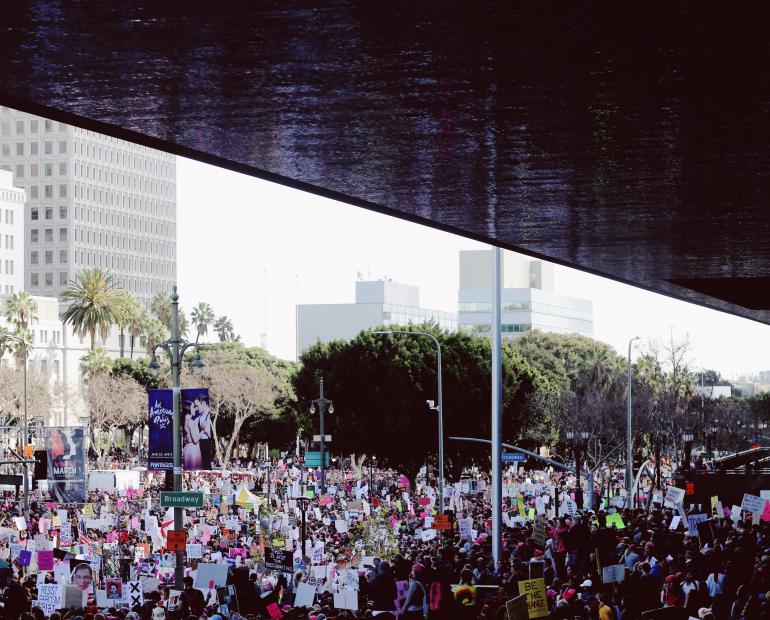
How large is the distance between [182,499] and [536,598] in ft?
35.6

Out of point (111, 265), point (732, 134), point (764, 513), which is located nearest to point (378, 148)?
point (732, 134)

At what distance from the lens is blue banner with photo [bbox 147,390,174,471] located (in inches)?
1042

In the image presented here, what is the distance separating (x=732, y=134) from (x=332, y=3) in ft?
18.6

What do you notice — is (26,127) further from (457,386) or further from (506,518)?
Answer: (506,518)

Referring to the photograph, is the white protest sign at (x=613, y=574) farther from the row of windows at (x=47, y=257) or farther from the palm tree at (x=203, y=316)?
the row of windows at (x=47, y=257)

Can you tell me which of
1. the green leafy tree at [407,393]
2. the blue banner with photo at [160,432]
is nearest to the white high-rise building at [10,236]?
the green leafy tree at [407,393]

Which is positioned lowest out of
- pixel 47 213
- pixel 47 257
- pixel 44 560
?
pixel 44 560

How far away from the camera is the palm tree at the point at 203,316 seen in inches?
6437

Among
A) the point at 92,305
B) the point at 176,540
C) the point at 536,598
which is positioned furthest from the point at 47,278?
the point at 536,598

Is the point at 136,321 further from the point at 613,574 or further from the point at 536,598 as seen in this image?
the point at 536,598

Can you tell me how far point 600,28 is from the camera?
757 centimetres

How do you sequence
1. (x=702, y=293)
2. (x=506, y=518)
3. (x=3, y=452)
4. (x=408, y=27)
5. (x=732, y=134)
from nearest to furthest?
(x=408, y=27)
(x=732, y=134)
(x=702, y=293)
(x=506, y=518)
(x=3, y=452)

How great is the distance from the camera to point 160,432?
27.0 metres

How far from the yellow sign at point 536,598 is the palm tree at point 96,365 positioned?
326 feet
